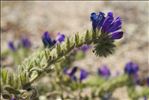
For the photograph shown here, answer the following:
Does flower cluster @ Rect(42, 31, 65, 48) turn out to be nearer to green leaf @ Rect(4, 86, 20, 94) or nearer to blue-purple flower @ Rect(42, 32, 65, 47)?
blue-purple flower @ Rect(42, 32, 65, 47)

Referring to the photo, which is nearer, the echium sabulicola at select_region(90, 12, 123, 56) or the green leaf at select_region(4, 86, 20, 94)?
the echium sabulicola at select_region(90, 12, 123, 56)

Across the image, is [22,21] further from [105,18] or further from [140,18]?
[105,18]

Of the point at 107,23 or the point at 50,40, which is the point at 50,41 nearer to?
the point at 50,40

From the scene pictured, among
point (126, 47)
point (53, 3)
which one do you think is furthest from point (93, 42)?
point (53, 3)

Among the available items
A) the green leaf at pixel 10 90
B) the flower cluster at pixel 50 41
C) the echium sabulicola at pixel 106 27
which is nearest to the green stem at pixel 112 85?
the flower cluster at pixel 50 41

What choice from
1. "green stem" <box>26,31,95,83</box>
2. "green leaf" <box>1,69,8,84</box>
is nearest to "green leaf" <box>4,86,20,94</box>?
"green leaf" <box>1,69,8,84</box>

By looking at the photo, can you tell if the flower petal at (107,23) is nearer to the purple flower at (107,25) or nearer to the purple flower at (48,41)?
the purple flower at (107,25)
